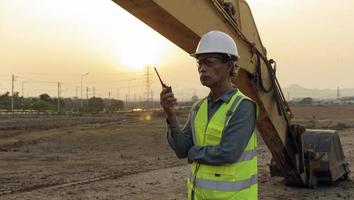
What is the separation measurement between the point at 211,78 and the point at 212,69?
5cm

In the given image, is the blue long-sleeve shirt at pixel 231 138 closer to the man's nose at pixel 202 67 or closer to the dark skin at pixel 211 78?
the dark skin at pixel 211 78

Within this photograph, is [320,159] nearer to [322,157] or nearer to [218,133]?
[322,157]

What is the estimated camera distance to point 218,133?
2.80 meters

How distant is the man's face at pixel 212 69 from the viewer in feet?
9.59

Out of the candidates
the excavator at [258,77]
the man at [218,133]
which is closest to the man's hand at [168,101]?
the man at [218,133]

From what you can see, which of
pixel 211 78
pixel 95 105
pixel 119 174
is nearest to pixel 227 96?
pixel 211 78

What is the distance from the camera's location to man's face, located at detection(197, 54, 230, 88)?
2922 mm

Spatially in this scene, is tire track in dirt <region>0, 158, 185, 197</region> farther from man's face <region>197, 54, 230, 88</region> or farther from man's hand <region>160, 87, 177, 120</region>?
man's face <region>197, 54, 230, 88</region>

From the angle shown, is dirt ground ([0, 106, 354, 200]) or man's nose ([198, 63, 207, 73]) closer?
man's nose ([198, 63, 207, 73])

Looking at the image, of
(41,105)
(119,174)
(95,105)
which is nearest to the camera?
(119,174)

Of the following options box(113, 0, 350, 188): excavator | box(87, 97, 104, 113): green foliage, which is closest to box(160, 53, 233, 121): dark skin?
box(113, 0, 350, 188): excavator

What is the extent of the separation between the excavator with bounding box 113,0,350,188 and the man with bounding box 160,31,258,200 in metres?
1.45

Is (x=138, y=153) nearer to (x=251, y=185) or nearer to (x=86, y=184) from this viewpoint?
(x=86, y=184)

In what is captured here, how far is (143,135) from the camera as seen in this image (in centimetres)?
2408
